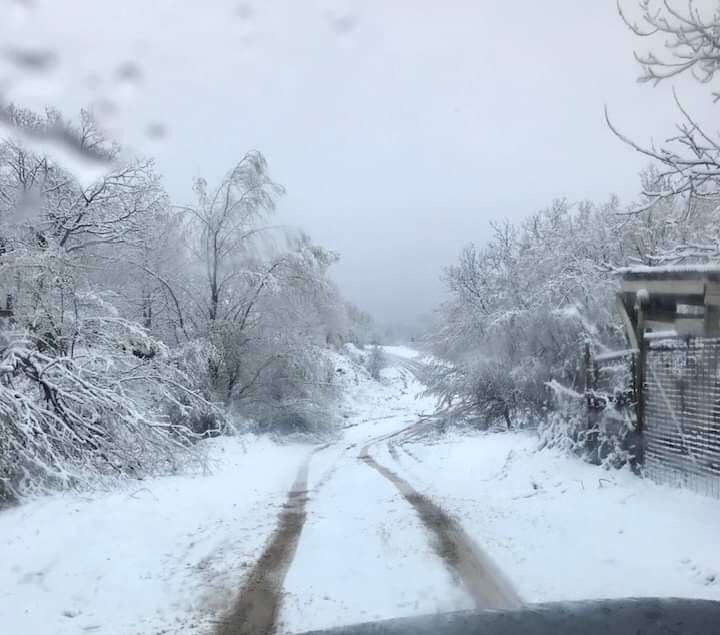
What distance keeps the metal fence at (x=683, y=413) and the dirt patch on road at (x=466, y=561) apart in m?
2.87

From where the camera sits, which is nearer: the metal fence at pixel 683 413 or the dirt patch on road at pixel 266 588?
the dirt patch on road at pixel 266 588

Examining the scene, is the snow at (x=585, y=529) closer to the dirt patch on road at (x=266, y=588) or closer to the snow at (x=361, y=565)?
the snow at (x=361, y=565)

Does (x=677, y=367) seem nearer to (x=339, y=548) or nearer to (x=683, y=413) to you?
(x=683, y=413)

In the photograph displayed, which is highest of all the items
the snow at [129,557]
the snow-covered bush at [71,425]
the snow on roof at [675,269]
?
the snow on roof at [675,269]

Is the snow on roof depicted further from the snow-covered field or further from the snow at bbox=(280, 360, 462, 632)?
the snow at bbox=(280, 360, 462, 632)

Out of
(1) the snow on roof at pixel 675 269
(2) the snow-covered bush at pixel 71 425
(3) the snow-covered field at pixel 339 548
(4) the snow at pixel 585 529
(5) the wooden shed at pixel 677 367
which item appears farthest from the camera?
(2) the snow-covered bush at pixel 71 425

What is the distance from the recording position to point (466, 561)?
6.64 meters

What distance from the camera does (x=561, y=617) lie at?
11.6 feet

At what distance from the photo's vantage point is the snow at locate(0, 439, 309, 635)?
17.5ft

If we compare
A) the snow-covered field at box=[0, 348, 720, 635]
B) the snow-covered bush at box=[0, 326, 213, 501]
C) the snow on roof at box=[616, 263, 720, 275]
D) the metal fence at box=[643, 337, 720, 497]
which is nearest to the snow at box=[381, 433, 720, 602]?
the snow-covered field at box=[0, 348, 720, 635]

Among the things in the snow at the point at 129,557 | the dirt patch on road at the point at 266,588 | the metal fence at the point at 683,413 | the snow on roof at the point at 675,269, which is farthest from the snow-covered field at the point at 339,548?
the snow on roof at the point at 675,269

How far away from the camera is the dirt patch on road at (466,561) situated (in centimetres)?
546

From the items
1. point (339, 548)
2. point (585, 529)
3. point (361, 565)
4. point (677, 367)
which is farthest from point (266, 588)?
point (677, 367)

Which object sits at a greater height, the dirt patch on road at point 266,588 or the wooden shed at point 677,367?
the wooden shed at point 677,367
